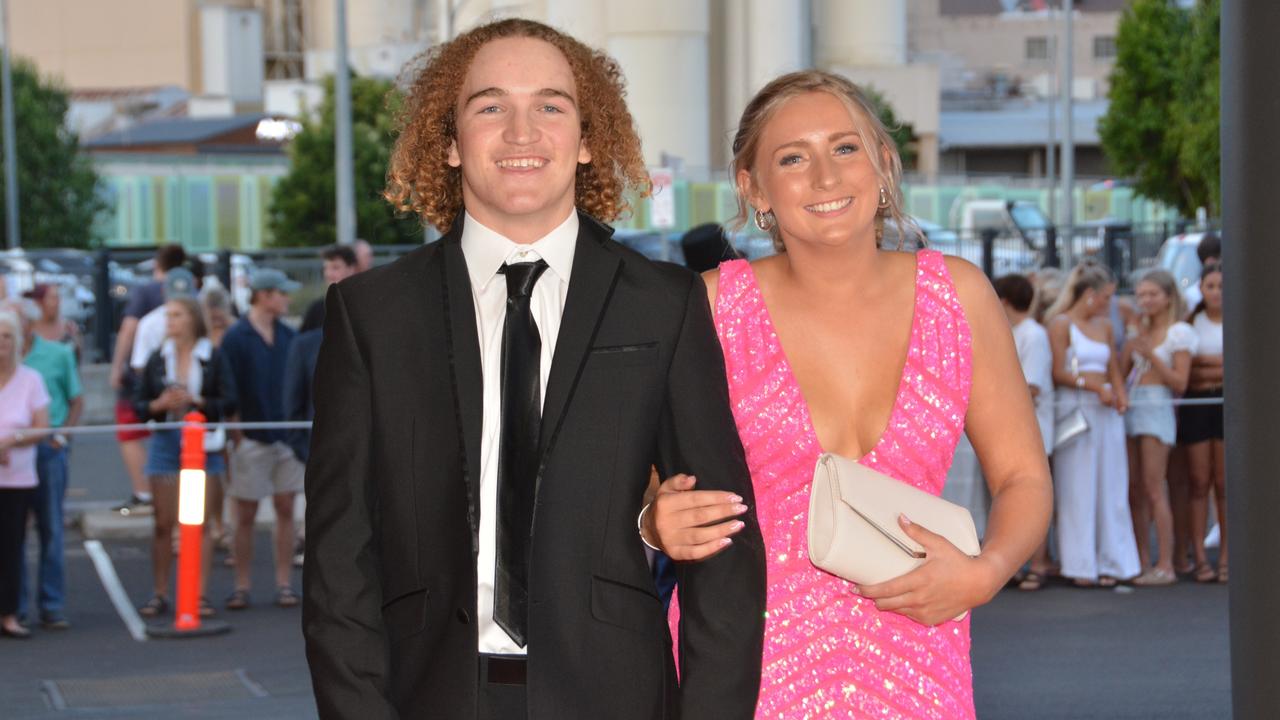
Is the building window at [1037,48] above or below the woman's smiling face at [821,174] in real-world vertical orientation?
above

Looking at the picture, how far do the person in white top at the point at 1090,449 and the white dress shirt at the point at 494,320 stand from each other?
32.3 ft

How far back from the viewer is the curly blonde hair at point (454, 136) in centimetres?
334

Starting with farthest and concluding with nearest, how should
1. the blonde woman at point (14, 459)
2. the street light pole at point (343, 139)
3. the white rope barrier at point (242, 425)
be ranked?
the street light pole at point (343, 139)
the white rope barrier at point (242, 425)
the blonde woman at point (14, 459)

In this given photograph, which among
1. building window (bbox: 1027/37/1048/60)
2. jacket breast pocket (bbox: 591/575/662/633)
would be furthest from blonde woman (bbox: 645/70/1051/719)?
building window (bbox: 1027/37/1048/60)

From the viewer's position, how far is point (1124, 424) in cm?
1286

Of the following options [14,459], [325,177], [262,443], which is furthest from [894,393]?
[325,177]

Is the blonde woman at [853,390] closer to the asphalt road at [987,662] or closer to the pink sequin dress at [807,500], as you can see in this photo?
the pink sequin dress at [807,500]

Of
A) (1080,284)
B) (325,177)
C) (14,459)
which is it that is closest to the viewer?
(14,459)

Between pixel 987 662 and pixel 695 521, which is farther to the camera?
pixel 987 662

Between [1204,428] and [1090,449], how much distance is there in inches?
33.3

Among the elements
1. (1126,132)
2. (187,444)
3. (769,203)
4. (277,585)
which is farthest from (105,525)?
(1126,132)

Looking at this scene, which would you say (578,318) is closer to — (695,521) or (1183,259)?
(695,521)

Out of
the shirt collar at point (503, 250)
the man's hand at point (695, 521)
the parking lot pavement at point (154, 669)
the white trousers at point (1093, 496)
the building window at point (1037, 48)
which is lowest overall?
the parking lot pavement at point (154, 669)

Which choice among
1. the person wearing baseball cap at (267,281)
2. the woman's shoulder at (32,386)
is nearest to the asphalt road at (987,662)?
the woman's shoulder at (32,386)
